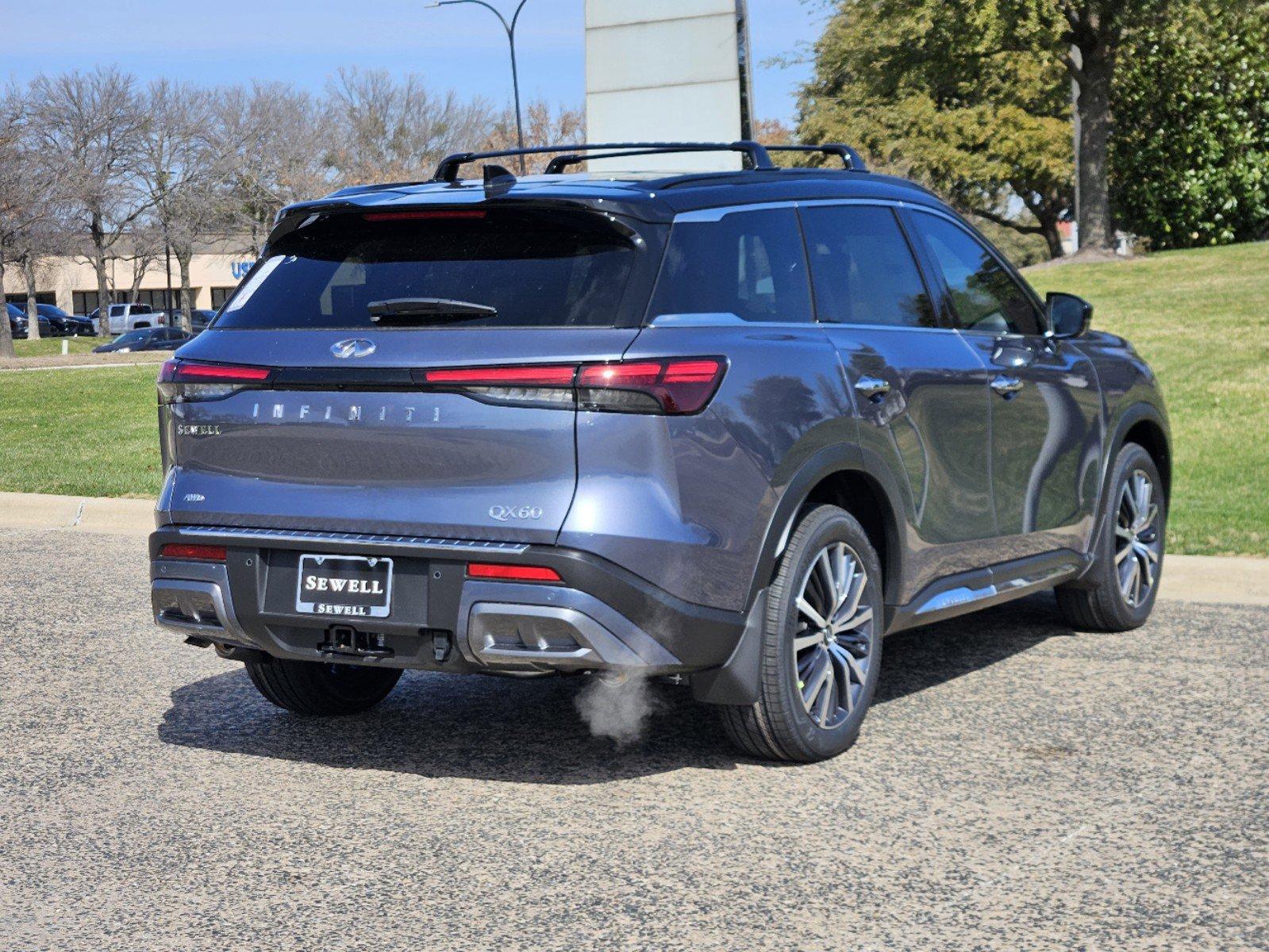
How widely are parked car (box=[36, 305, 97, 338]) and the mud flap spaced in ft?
241

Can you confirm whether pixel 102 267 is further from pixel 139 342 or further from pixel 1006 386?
pixel 1006 386

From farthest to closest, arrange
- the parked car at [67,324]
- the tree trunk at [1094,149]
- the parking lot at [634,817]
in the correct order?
1. the parked car at [67,324]
2. the tree trunk at [1094,149]
3. the parking lot at [634,817]

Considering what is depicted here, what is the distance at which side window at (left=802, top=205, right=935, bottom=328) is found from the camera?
5.42m

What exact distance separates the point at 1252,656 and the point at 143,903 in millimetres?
4736

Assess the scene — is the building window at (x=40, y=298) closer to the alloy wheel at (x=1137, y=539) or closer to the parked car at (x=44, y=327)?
the parked car at (x=44, y=327)

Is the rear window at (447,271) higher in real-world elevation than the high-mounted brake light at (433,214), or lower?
lower

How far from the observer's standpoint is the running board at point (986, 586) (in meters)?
5.68

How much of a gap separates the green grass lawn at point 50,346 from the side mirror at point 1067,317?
46825 millimetres

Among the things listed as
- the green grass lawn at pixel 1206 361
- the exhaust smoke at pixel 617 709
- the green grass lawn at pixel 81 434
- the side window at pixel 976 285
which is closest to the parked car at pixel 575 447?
the side window at pixel 976 285

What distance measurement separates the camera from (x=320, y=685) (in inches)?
229

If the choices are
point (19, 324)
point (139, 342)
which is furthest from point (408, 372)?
point (19, 324)

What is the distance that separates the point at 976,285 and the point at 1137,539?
1.77m

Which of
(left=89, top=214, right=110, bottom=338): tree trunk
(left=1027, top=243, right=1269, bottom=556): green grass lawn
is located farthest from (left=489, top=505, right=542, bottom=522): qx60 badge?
(left=89, top=214, right=110, bottom=338): tree trunk

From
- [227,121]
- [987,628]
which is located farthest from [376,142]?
[987,628]
